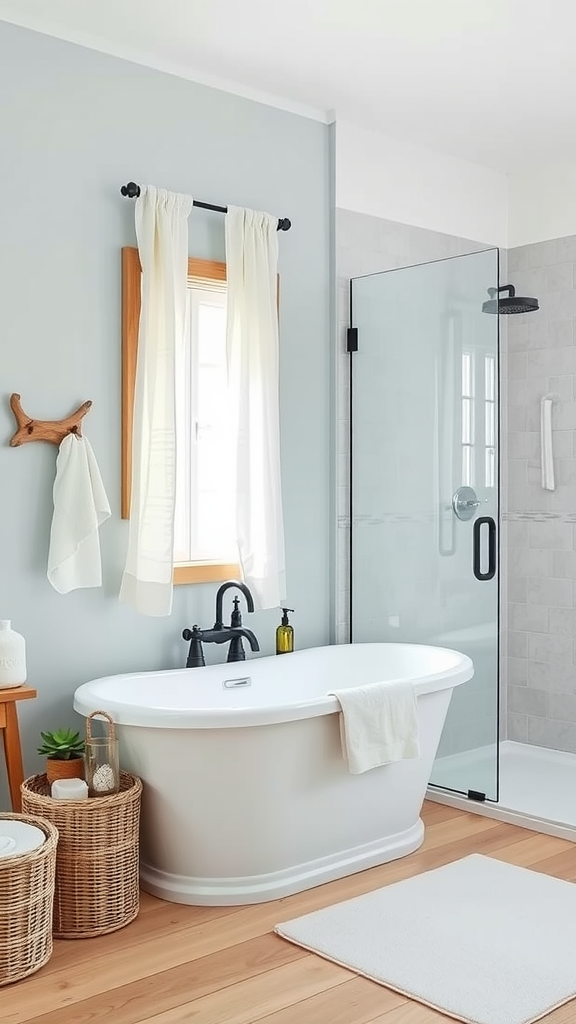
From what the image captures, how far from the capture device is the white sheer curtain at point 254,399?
12.8 feet

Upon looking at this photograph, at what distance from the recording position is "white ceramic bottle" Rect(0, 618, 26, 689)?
124 inches

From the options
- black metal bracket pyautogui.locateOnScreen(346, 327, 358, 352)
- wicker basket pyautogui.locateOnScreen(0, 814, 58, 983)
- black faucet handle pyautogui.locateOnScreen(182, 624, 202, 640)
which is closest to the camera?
wicker basket pyautogui.locateOnScreen(0, 814, 58, 983)

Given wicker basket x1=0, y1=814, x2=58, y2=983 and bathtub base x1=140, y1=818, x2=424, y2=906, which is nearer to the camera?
wicker basket x1=0, y1=814, x2=58, y2=983

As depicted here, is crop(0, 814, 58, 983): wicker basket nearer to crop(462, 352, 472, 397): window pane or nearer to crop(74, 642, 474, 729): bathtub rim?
crop(74, 642, 474, 729): bathtub rim

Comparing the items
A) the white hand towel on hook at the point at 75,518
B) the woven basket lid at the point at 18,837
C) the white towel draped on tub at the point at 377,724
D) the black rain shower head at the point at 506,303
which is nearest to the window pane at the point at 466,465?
the black rain shower head at the point at 506,303

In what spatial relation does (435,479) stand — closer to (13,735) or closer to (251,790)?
(251,790)

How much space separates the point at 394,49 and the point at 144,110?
3.03 ft

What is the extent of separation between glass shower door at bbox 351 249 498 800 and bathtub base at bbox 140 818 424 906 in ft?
2.91

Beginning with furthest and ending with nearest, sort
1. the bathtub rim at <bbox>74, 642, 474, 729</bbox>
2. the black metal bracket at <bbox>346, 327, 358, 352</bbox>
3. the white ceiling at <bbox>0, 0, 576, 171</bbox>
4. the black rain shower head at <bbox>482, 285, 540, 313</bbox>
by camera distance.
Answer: the black metal bracket at <bbox>346, 327, 358, 352</bbox>
the black rain shower head at <bbox>482, 285, 540, 313</bbox>
the white ceiling at <bbox>0, 0, 576, 171</bbox>
the bathtub rim at <bbox>74, 642, 474, 729</bbox>

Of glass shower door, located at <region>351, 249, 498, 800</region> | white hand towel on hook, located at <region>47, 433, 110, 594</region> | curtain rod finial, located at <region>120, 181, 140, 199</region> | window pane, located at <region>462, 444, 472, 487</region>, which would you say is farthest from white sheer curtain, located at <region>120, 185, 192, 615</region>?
window pane, located at <region>462, 444, 472, 487</region>

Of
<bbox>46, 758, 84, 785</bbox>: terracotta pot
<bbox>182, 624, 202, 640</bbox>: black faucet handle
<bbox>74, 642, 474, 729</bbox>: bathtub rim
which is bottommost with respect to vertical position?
<bbox>46, 758, 84, 785</bbox>: terracotta pot

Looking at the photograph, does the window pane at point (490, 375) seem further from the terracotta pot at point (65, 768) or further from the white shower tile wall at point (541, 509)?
the terracotta pot at point (65, 768)

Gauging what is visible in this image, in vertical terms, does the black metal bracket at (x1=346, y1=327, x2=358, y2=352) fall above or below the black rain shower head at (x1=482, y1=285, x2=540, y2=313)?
below

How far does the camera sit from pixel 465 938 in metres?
2.91
